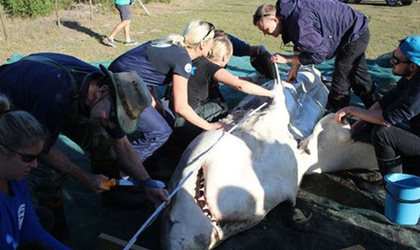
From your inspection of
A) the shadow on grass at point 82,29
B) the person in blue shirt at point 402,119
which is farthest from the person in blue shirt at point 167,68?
the shadow on grass at point 82,29

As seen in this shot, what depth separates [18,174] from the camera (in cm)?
186

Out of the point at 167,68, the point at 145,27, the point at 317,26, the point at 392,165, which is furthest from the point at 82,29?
the point at 392,165

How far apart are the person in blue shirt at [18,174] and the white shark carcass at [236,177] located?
0.78 m

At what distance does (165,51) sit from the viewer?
11.1ft

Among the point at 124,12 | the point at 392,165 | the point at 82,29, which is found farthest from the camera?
the point at 82,29

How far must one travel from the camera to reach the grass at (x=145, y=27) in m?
8.37

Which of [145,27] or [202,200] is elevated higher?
[202,200]

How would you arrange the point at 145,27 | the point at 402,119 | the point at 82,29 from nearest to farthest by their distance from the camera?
the point at 402,119
the point at 82,29
the point at 145,27

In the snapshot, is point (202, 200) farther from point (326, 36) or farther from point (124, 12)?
point (124, 12)

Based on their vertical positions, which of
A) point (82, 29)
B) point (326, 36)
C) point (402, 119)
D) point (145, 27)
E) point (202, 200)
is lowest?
point (145, 27)

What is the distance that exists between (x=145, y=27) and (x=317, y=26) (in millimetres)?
7582

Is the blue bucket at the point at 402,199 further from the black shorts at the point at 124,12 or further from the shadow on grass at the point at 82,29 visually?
the shadow on grass at the point at 82,29

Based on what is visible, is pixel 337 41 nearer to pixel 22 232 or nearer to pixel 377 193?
pixel 377 193

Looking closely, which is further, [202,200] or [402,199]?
[402,199]
